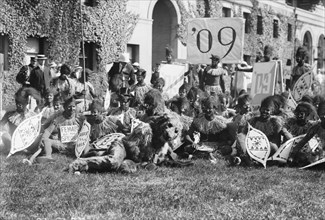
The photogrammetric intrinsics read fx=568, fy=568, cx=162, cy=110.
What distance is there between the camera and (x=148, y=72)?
74.3 feet

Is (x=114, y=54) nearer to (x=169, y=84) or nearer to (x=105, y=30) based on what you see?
(x=105, y=30)

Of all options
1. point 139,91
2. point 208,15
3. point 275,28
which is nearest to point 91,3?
point 208,15

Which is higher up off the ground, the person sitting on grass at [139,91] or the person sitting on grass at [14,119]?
the person sitting on grass at [139,91]

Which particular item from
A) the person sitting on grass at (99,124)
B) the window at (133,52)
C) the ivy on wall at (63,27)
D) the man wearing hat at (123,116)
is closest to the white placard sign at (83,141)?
the person sitting on grass at (99,124)

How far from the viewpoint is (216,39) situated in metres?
12.4

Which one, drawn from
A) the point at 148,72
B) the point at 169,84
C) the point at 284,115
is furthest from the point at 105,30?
the point at 284,115

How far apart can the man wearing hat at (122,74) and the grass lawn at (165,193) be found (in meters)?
5.75

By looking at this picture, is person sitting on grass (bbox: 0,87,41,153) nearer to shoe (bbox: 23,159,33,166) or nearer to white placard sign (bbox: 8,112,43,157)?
white placard sign (bbox: 8,112,43,157)

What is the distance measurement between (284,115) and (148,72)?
1411 centimetres

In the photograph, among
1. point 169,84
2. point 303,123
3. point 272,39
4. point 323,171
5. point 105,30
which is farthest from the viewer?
point 272,39

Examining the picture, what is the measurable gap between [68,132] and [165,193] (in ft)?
11.0

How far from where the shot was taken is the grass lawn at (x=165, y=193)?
196 inches

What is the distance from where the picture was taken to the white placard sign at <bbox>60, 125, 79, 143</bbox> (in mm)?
8731

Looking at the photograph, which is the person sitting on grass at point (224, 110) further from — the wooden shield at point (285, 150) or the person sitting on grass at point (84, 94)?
the person sitting on grass at point (84, 94)
